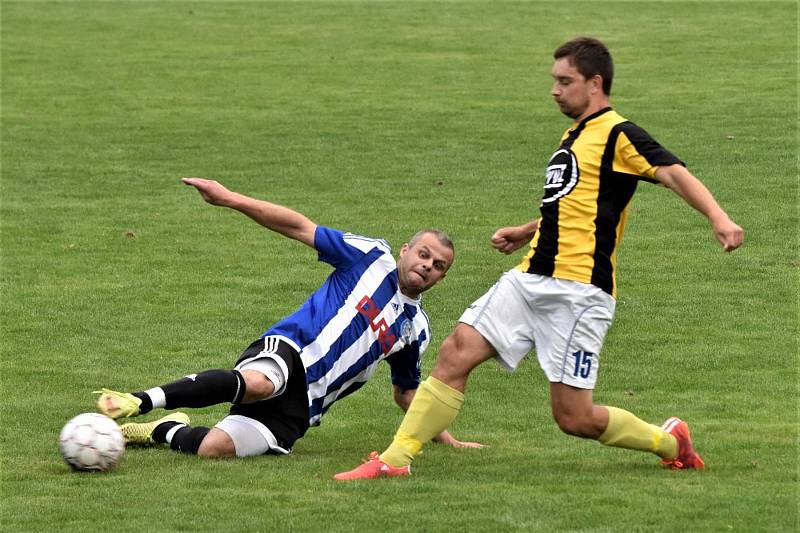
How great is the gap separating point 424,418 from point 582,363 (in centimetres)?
86

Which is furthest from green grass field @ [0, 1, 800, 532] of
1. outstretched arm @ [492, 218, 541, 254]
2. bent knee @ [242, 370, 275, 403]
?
outstretched arm @ [492, 218, 541, 254]

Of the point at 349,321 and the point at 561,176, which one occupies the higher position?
the point at 561,176

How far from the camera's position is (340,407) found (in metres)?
9.82

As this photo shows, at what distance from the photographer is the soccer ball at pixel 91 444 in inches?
305

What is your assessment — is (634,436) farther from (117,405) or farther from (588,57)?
(117,405)

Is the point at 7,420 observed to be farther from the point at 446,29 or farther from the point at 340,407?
the point at 446,29

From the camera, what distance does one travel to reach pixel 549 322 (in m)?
7.45

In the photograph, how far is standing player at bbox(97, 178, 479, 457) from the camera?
8.15 metres

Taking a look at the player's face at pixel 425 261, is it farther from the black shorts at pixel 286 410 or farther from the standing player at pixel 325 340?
the black shorts at pixel 286 410

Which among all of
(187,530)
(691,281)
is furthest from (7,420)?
(691,281)

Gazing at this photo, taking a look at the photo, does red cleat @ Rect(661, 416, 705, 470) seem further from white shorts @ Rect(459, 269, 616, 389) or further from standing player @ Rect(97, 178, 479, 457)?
standing player @ Rect(97, 178, 479, 457)

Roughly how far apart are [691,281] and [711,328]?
5.29 ft

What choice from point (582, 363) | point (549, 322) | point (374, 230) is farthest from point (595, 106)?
point (374, 230)

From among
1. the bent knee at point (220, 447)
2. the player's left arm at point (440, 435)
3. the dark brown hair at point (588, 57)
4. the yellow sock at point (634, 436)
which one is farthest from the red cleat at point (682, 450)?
the bent knee at point (220, 447)
